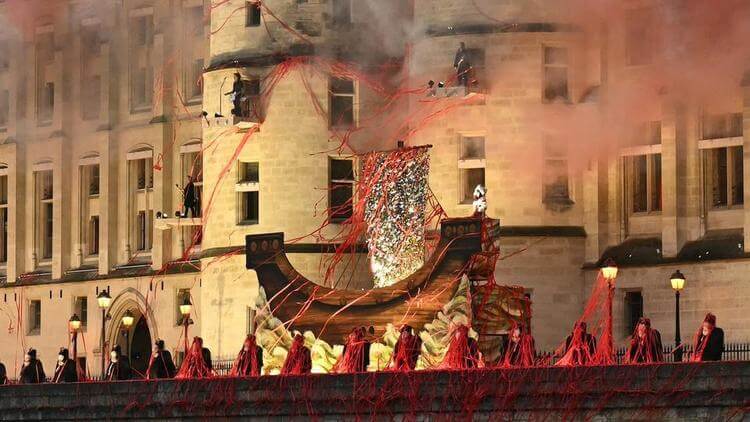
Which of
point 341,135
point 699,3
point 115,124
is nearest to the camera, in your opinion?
point 699,3

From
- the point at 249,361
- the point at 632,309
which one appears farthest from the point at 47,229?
the point at 249,361

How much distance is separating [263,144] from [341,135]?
209 centimetres

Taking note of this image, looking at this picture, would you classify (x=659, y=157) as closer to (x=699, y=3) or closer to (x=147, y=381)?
(x=699, y=3)

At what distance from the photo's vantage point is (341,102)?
8394 cm

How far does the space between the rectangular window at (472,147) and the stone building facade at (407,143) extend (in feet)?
0.16

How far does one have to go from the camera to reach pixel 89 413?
72.1 metres

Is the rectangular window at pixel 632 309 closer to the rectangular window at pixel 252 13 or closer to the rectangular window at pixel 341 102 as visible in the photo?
the rectangular window at pixel 341 102

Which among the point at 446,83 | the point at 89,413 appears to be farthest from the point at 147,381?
the point at 446,83

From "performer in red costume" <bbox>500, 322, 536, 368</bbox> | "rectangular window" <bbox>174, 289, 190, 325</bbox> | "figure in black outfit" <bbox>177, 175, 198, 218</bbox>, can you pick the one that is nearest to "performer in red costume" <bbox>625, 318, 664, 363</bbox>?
"performer in red costume" <bbox>500, 322, 536, 368</bbox>

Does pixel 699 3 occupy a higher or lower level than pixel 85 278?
higher

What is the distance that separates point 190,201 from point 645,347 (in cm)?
2837

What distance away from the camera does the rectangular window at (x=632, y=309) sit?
78.9m

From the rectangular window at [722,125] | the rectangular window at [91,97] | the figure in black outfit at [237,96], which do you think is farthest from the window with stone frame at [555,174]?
the rectangular window at [91,97]

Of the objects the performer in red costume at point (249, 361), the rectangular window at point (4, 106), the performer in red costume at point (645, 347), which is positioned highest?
the rectangular window at point (4, 106)
